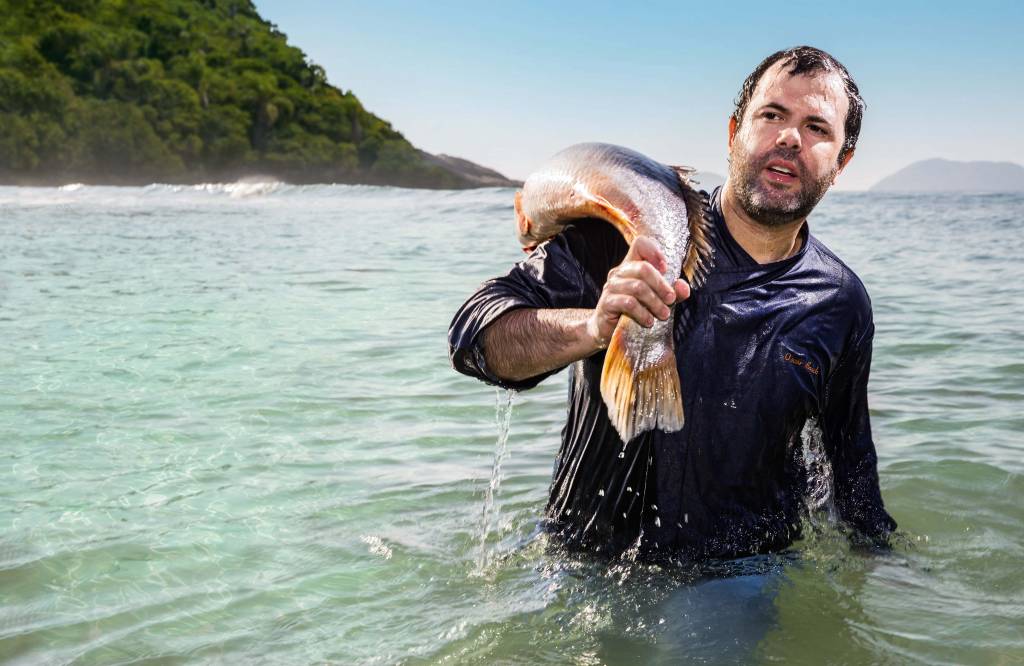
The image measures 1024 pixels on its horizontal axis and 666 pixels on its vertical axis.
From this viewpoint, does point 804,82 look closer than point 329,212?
Yes

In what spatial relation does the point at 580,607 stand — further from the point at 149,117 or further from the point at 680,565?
the point at 149,117

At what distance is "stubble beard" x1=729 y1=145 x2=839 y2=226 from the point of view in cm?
293

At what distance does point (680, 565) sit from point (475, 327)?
3.45ft

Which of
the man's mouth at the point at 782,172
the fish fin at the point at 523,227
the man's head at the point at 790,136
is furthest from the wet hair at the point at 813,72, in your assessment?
the fish fin at the point at 523,227

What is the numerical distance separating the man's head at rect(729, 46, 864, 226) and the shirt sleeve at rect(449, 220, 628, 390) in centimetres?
43

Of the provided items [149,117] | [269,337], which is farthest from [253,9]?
[269,337]

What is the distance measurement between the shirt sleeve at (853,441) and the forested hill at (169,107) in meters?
79.4

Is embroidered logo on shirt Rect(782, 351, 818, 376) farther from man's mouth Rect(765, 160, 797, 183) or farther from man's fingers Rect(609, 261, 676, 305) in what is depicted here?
man's fingers Rect(609, 261, 676, 305)

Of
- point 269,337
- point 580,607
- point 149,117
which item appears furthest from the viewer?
point 149,117

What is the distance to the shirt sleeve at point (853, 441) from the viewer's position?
3.25 m

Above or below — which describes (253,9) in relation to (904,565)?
above

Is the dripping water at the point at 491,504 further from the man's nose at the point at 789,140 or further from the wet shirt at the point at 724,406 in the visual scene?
the man's nose at the point at 789,140

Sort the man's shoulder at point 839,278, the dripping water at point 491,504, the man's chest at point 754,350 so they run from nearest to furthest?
the man's chest at point 754,350, the man's shoulder at point 839,278, the dripping water at point 491,504

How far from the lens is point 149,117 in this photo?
274 feet
